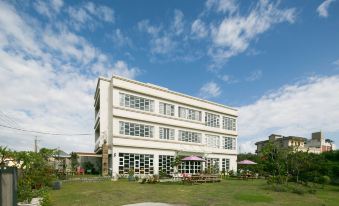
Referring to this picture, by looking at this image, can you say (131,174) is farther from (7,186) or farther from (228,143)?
(7,186)

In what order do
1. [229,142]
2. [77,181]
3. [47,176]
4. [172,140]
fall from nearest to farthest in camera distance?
[47,176]
[77,181]
[172,140]
[229,142]

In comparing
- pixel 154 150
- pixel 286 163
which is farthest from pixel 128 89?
pixel 286 163

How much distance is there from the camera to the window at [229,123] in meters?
52.1

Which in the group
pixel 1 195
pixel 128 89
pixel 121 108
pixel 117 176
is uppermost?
pixel 128 89

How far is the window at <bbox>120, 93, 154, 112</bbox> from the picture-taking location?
35.5 meters

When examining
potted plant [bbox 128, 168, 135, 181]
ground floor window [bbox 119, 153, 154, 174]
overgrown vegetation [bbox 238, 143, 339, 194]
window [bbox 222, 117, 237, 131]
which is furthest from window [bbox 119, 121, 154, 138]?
window [bbox 222, 117, 237, 131]

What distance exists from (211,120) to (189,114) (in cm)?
596

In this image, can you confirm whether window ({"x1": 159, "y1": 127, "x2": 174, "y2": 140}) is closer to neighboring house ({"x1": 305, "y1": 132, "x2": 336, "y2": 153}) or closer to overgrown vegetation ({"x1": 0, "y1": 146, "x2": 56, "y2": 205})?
overgrown vegetation ({"x1": 0, "y1": 146, "x2": 56, "y2": 205})

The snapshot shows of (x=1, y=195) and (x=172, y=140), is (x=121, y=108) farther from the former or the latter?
(x=1, y=195)

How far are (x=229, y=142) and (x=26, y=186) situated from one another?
145 ft

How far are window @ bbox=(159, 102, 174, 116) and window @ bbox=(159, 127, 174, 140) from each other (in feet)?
7.68

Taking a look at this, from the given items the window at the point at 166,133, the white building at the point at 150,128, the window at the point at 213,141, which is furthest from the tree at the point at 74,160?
the window at the point at 213,141

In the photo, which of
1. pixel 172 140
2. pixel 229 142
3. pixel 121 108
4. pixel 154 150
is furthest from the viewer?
pixel 229 142

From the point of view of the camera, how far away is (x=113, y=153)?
111 feet
